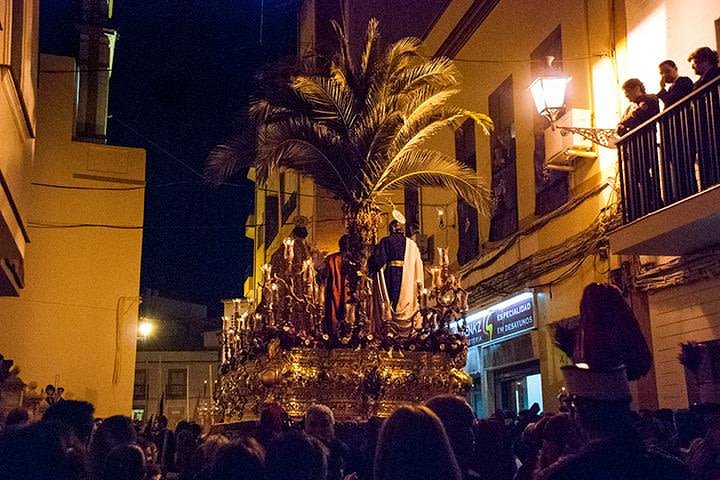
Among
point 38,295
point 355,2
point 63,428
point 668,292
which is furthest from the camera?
point 355,2

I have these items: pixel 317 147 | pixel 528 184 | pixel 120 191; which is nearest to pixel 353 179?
pixel 317 147

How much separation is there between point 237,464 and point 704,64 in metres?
7.63

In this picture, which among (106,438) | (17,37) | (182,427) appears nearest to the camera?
(106,438)

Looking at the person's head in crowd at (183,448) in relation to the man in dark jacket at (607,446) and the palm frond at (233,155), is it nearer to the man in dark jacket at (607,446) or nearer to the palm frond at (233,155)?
the man in dark jacket at (607,446)

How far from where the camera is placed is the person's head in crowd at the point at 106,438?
5001mm

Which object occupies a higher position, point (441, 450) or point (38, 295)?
point (38, 295)

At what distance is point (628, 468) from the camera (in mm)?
3533

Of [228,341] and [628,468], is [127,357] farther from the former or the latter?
[628,468]

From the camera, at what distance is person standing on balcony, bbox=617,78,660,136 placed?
35.2 feet

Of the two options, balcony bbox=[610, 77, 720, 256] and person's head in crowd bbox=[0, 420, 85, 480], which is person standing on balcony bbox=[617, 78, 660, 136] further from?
person's head in crowd bbox=[0, 420, 85, 480]

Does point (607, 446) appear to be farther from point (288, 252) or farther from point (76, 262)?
point (76, 262)

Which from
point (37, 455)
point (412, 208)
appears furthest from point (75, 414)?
point (412, 208)

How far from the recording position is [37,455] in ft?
12.7

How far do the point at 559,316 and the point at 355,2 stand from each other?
14629 millimetres
